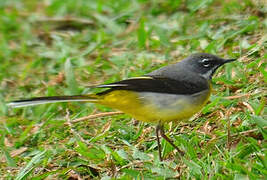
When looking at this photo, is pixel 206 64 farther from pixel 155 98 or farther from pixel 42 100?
A: pixel 42 100

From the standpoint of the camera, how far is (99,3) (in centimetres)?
960

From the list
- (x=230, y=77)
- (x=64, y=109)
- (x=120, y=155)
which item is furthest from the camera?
(x=64, y=109)

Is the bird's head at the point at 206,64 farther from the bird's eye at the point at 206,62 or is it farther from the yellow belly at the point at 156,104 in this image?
the yellow belly at the point at 156,104

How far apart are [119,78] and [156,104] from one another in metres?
1.97

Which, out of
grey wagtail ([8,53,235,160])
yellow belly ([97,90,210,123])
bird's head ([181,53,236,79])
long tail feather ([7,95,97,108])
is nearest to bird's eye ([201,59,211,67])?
bird's head ([181,53,236,79])

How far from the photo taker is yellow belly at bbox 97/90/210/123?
5242mm

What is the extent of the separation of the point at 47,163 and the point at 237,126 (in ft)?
6.56

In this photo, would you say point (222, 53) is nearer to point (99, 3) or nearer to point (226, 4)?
point (226, 4)

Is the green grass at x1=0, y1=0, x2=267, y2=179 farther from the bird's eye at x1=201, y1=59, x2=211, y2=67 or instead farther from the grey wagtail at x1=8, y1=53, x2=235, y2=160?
the bird's eye at x1=201, y1=59, x2=211, y2=67

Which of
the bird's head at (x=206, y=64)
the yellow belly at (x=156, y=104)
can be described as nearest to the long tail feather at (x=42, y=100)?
the yellow belly at (x=156, y=104)

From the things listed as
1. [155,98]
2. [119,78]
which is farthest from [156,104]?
[119,78]

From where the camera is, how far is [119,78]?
23.6 ft

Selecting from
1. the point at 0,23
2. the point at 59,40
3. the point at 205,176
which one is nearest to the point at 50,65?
the point at 59,40

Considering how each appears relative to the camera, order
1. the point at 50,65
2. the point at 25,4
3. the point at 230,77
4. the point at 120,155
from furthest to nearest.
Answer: the point at 25,4 → the point at 50,65 → the point at 230,77 → the point at 120,155
